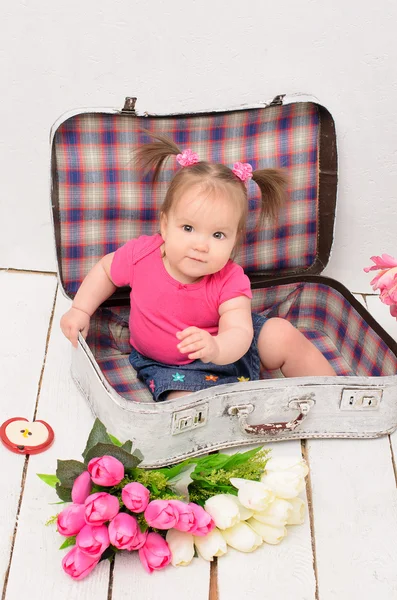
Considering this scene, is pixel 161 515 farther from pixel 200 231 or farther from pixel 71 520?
pixel 200 231

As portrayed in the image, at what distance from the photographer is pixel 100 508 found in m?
1.16

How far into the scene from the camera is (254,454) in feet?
4.37

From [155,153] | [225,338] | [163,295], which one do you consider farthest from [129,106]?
[225,338]

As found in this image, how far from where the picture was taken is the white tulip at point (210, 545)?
125 centimetres

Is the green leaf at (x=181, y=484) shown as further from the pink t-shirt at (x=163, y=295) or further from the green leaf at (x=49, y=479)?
the pink t-shirt at (x=163, y=295)

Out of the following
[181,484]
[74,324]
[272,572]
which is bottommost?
[272,572]

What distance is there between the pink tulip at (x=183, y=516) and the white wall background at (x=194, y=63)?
84cm

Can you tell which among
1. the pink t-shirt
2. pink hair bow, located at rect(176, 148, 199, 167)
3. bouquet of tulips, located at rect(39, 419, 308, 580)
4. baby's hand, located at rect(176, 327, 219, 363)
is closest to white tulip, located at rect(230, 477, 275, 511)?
bouquet of tulips, located at rect(39, 419, 308, 580)

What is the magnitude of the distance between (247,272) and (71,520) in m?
0.73

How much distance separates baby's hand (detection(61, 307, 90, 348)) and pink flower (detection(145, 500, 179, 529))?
418mm

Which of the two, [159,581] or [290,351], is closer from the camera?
[159,581]

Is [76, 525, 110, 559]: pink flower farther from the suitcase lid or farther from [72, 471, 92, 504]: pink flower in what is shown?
the suitcase lid

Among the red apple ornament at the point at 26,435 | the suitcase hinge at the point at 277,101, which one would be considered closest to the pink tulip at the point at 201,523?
the red apple ornament at the point at 26,435

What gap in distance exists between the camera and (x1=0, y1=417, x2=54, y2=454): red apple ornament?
142cm
